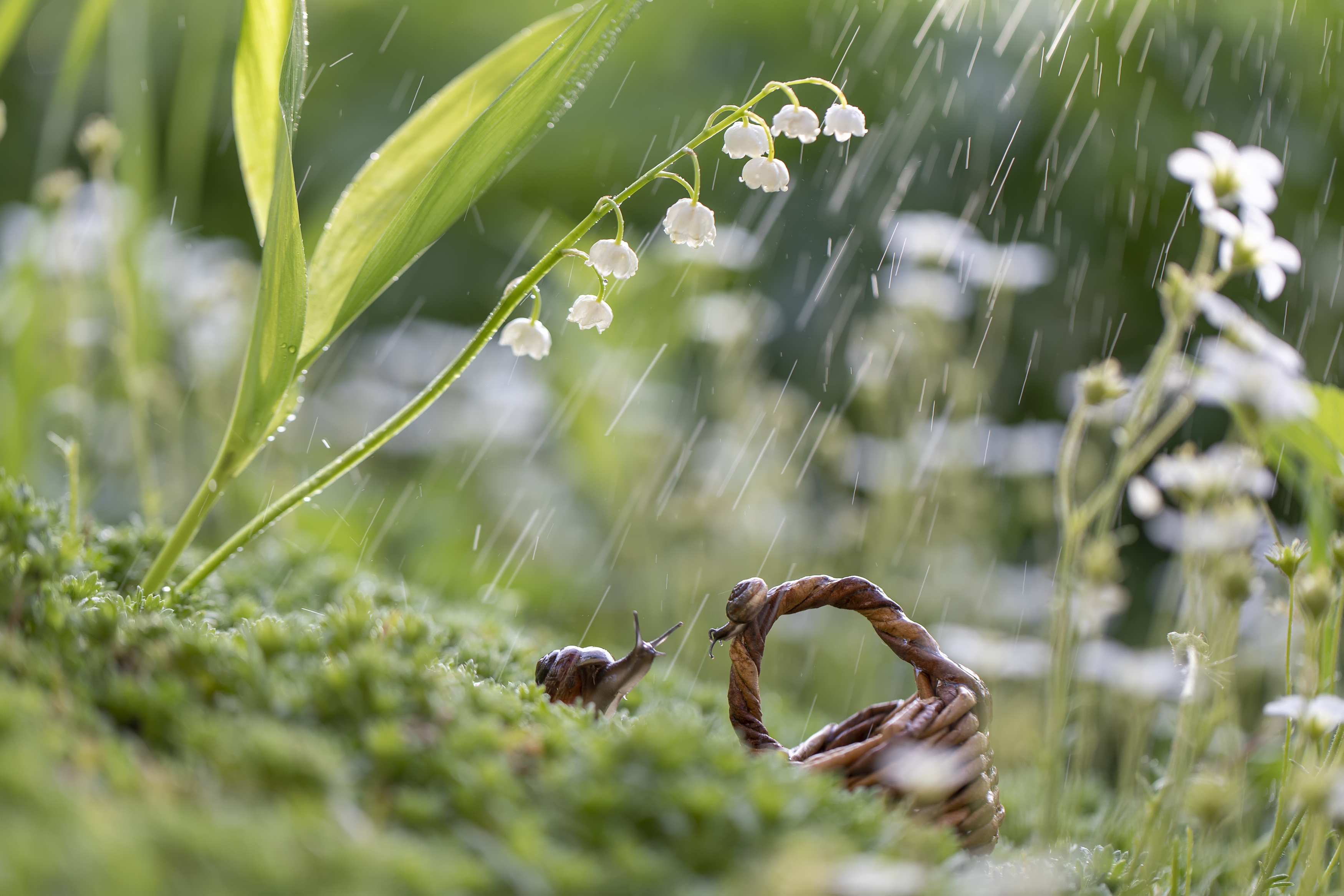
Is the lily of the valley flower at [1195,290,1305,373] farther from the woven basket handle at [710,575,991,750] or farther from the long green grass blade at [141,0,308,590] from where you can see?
the long green grass blade at [141,0,308,590]

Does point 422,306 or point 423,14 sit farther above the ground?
point 423,14

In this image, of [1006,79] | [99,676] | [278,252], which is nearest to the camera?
[99,676]

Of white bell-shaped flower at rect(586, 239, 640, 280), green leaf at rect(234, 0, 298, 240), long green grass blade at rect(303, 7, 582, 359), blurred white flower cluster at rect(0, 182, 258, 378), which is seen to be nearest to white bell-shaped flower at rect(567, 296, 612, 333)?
white bell-shaped flower at rect(586, 239, 640, 280)

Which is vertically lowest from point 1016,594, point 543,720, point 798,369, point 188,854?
point 1016,594

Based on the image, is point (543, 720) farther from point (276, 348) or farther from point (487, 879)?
point (276, 348)

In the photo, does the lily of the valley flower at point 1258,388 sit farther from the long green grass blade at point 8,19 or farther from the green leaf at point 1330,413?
the long green grass blade at point 8,19

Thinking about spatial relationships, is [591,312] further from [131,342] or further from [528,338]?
[131,342]

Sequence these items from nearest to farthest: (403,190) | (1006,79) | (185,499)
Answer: (403,190) < (185,499) < (1006,79)

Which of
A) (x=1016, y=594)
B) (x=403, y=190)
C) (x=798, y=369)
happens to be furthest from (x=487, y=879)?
(x=798, y=369)

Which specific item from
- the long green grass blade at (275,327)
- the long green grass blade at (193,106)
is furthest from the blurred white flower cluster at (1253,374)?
the long green grass blade at (193,106)
